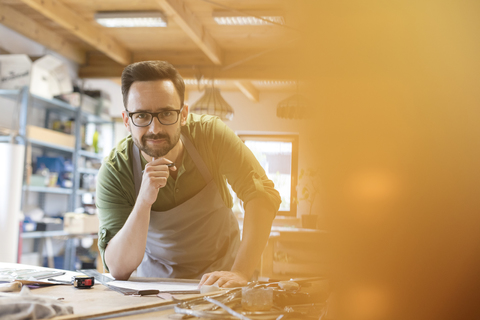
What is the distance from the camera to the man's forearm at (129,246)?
1.08m

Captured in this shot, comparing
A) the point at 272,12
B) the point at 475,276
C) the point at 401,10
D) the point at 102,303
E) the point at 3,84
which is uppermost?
the point at 272,12

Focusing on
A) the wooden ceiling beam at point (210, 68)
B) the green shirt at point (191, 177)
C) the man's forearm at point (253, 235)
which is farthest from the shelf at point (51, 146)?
the man's forearm at point (253, 235)

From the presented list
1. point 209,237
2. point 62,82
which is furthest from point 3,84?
point 209,237

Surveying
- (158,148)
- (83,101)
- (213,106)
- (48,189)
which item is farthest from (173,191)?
(83,101)

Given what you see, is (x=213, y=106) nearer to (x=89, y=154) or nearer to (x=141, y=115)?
(x=89, y=154)

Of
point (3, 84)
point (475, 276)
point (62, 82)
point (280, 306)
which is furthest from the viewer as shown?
point (62, 82)

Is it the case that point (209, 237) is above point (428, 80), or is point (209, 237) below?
below

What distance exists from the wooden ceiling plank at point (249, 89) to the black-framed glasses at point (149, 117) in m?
3.92

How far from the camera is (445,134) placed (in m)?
0.18

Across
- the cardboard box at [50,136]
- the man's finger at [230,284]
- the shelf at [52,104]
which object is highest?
the shelf at [52,104]

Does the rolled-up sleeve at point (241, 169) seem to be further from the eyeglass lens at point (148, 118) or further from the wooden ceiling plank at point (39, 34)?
the wooden ceiling plank at point (39, 34)

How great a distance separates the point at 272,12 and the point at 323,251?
3.32m

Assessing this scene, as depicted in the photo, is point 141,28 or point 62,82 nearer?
point 141,28

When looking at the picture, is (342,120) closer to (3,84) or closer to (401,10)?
(401,10)
